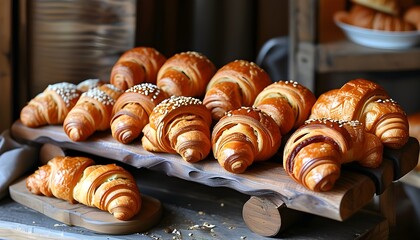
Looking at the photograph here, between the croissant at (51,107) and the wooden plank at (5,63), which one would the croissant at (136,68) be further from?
the wooden plank at (5,63)

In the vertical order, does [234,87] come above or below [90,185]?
above

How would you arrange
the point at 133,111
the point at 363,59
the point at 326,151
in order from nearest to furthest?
the point at 326,151, the point at 133,111, the point at 363,59

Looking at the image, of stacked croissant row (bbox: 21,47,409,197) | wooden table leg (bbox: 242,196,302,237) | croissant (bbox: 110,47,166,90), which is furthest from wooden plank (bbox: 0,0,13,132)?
wooden table leg (bbox: 242,196,302,237)

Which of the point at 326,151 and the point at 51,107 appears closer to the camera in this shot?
the point at 326,151

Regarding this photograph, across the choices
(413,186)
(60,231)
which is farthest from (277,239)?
(413,186)

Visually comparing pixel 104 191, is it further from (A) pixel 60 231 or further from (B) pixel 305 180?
(B) pixel 305 180

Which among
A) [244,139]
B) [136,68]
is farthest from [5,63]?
[244,139]

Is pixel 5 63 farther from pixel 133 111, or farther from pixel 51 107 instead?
pixel 133 111
